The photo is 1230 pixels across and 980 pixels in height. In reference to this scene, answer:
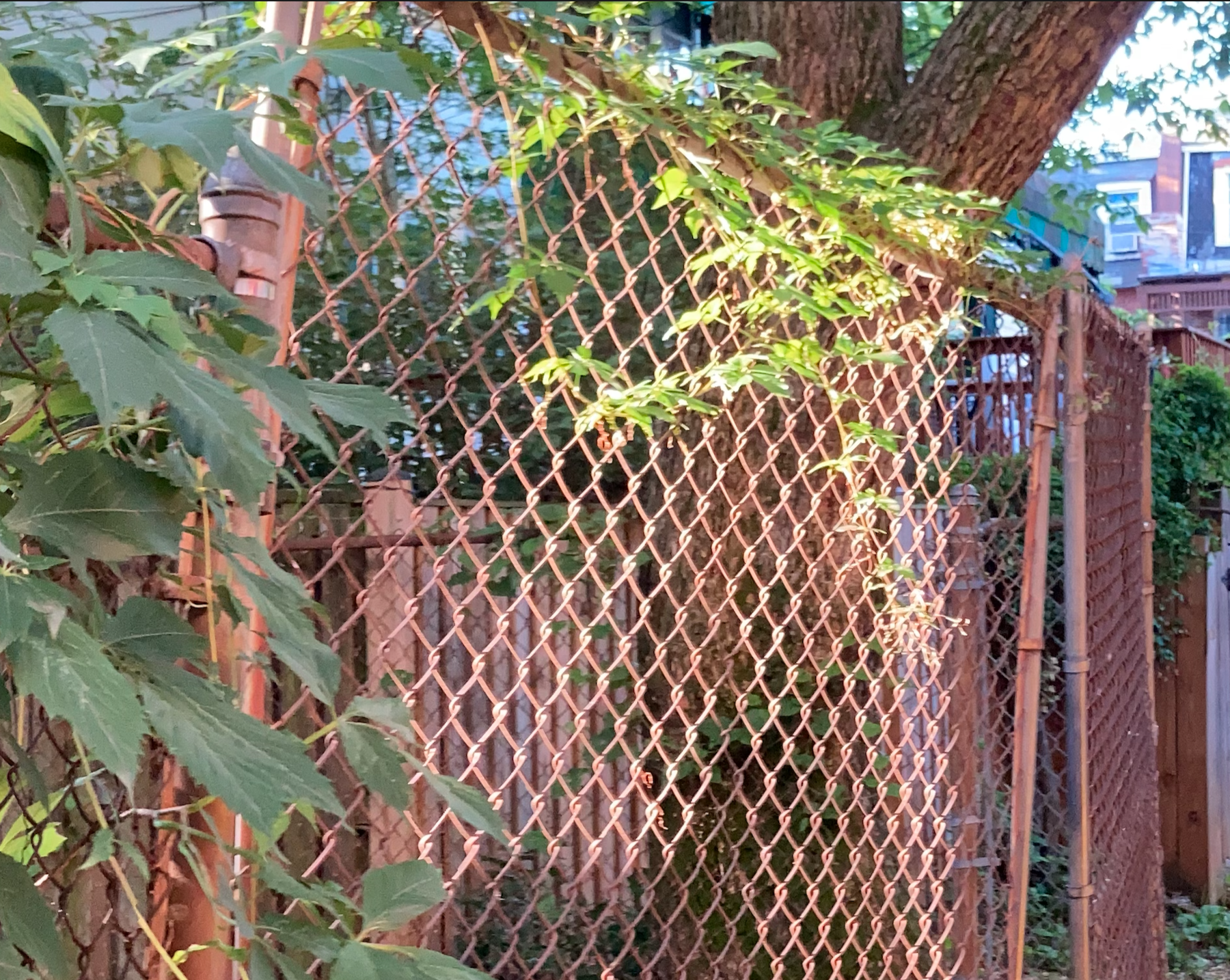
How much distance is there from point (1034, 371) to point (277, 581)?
7.00 feet

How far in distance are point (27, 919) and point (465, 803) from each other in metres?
0.37

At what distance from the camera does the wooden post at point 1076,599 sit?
2582 mm

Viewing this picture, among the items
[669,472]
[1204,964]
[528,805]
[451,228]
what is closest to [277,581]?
[451,228]

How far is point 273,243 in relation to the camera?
1095 millimetres

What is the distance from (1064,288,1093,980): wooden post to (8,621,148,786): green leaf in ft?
7.41

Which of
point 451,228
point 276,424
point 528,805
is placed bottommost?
point 528,805

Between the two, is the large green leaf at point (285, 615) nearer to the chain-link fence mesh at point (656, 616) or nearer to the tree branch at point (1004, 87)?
the chain-link fence mesh at point (656, 616)

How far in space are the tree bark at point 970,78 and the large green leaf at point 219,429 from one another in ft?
8.58

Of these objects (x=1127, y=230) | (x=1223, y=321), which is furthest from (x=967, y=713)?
(x=1127, y=230)

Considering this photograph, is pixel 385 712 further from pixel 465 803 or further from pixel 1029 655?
pixel 1029 655

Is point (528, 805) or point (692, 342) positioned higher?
point (692, 342)

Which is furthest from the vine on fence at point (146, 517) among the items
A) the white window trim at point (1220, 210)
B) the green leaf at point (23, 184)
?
the white window trim at point (1220, 210)

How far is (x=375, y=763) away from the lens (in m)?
1.02

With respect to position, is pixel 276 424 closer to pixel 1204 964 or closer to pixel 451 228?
pixel 451 228
